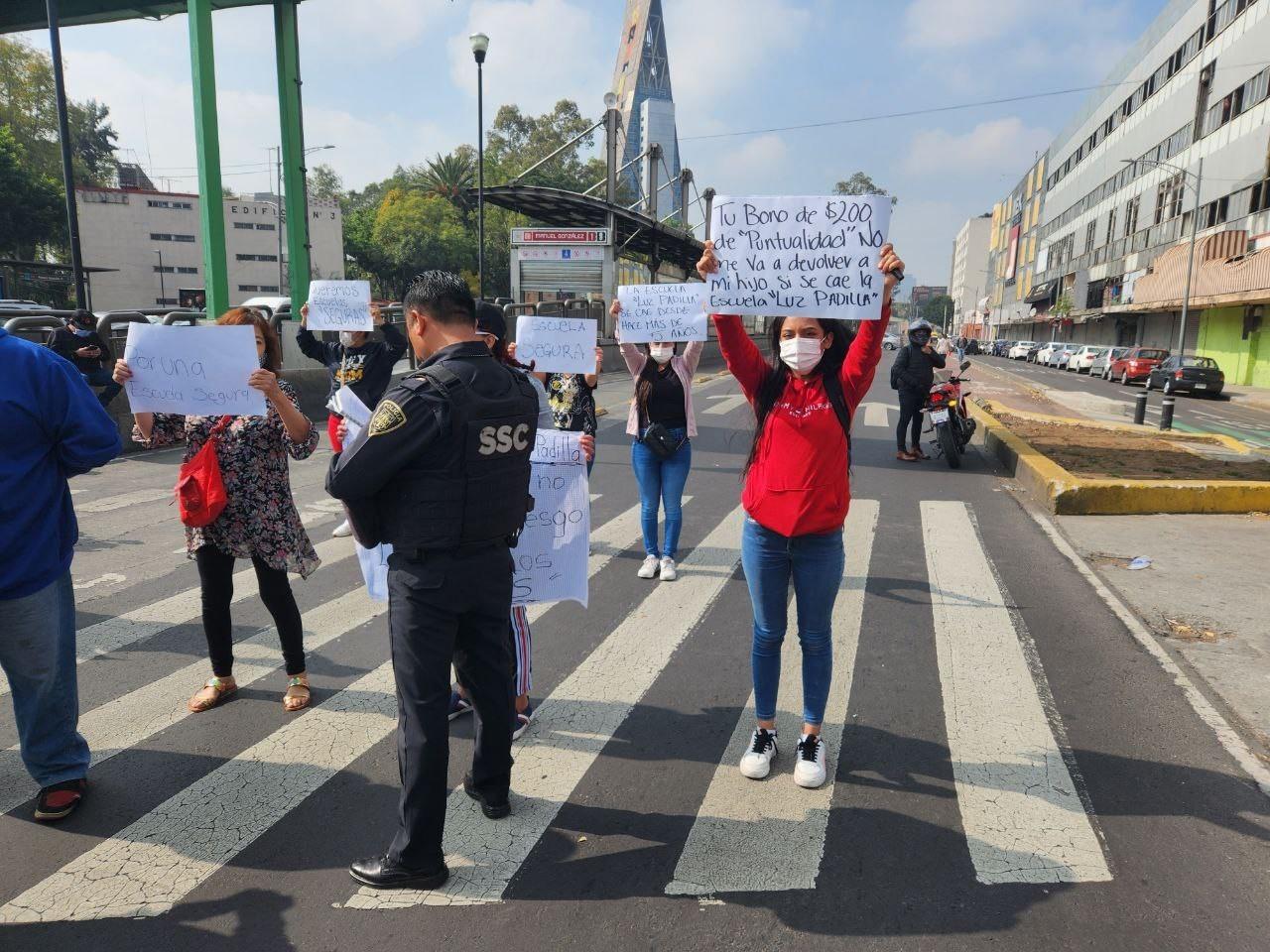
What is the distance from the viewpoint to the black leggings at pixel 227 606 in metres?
3.85

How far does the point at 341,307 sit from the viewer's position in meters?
6.88

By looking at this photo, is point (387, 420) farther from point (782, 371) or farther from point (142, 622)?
point (142, 622)

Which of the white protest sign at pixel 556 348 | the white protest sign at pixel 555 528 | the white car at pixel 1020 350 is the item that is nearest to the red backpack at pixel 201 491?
the white protest sign at pixel 555 528

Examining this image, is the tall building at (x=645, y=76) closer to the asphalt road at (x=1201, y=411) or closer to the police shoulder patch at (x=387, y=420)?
the asphalt road at (x=1201, y=411)

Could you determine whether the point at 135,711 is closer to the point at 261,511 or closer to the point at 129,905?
the point at 261,511

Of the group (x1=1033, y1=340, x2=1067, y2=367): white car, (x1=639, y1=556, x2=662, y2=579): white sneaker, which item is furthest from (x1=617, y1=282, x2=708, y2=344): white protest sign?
(x1=1033, y1=340, x2=1067, y2=367): white car

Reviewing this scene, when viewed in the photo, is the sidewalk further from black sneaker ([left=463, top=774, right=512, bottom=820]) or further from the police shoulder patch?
the police shoulder patch

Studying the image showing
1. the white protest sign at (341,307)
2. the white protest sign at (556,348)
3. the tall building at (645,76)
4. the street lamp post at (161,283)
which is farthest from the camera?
the tall building at (645,76)

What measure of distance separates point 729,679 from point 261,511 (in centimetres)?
247

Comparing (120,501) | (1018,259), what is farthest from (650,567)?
(1018,259)

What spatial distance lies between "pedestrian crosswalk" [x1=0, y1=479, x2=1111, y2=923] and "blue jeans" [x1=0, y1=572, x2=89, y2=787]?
240 millimetres

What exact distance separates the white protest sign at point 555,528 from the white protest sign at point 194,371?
51.6 inches

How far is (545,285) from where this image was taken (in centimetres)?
3450

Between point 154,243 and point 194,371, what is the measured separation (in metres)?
81.2
